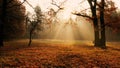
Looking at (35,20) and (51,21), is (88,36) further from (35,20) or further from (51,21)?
(51,21)

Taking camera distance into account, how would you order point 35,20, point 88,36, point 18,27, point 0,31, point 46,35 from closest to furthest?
1. point 0,31
2. point 35,20
3. point 18,27
4. point 88,36
5. point 46,35

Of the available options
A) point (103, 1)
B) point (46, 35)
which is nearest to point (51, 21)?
point (103, 1)

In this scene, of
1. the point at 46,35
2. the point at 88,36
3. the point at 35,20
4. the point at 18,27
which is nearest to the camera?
the point at 35,20

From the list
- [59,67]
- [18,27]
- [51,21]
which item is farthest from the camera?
[18,27]

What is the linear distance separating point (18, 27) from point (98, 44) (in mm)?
27958

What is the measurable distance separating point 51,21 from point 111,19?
30.2ft

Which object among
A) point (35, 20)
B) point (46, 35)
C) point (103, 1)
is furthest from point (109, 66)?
point (46, 35)

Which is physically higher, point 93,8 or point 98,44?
point 93,8

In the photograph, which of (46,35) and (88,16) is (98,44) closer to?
(88,16)

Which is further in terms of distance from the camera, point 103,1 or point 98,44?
point 98,44

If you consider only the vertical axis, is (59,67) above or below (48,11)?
below

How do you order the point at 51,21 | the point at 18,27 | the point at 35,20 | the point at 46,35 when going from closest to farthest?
the point at 51,21 → the point at 35,20 → the point at 18,27 → the point at 46,35

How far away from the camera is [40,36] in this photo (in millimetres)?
113125

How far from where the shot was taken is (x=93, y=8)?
3453 cm
